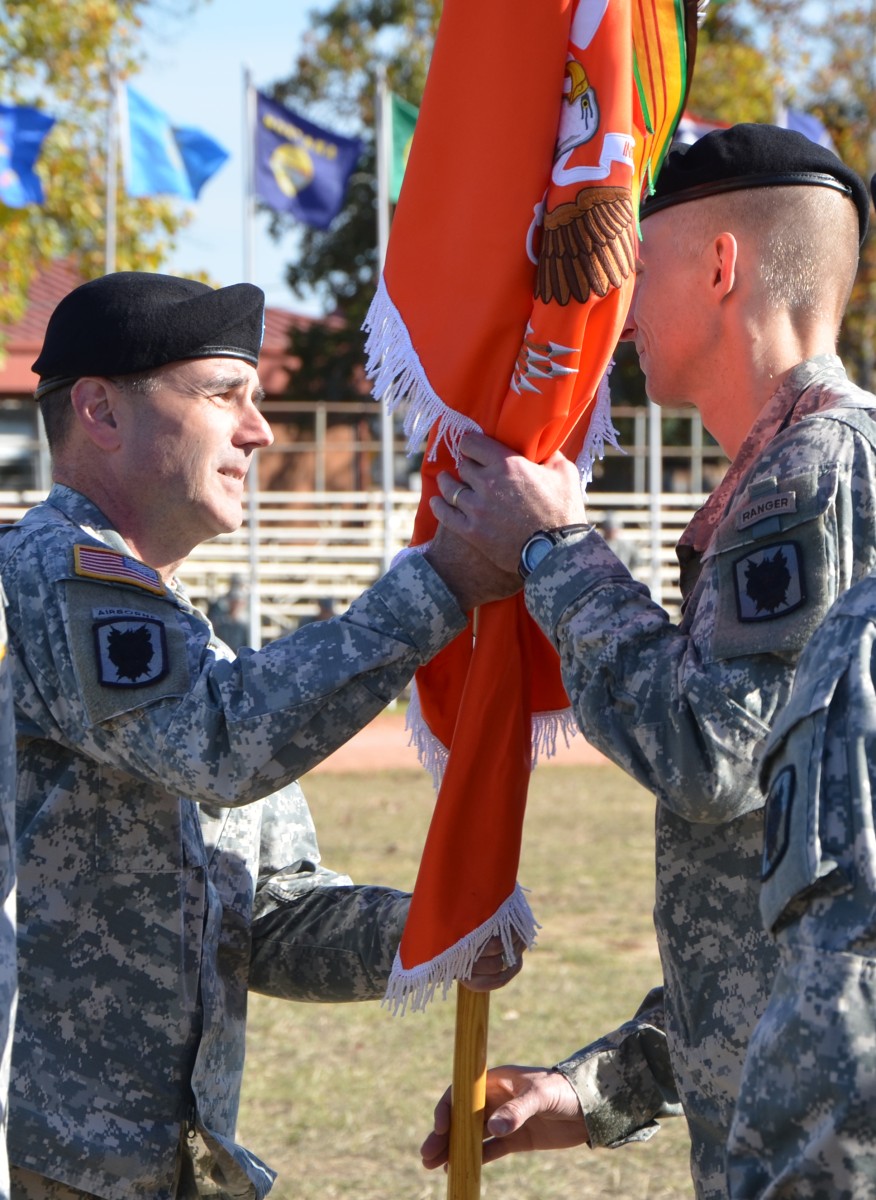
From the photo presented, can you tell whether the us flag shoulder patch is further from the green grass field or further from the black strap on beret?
the green grass field

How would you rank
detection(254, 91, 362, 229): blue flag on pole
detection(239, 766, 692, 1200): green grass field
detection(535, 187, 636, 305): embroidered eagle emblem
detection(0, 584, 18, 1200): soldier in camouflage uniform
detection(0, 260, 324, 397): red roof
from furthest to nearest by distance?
detection(0, 260, 324, 397): red roof → detection(254, 91, 362, 229): blue flag on pole → detection(239, 766, 692, 1200): green grass field → detection(535, 187, 636, 305): embroidered eagle emblem → detection(0, 584, 18, 1200): soldier in camouflage uniform

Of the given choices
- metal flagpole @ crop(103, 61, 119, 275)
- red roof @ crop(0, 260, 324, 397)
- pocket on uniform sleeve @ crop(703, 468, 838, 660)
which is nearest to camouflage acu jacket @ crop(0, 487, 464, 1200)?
pocket on uniform sleeve @ crop(703, 468, 838, 660)

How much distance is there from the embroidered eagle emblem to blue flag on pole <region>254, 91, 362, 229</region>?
51.7 ft

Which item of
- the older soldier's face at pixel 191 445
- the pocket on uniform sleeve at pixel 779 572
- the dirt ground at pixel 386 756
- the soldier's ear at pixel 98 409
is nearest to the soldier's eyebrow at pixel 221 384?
the older soldier's face at pixel 191 445

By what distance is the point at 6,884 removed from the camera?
2070 millimetres

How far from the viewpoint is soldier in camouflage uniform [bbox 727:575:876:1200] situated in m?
1.49

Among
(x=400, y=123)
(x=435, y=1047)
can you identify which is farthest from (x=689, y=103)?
(x=435, y=1047)

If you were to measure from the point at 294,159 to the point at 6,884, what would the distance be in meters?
17.0

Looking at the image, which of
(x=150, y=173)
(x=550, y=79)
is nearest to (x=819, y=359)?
(x=550, y=79)

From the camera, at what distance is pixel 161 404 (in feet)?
9.37

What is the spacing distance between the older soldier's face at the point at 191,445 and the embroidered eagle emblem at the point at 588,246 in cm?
66

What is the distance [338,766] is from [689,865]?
1336 cm

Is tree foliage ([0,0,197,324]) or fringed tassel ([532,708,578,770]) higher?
tree foliage ([0,0,197,324])

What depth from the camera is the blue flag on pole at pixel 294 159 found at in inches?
708
